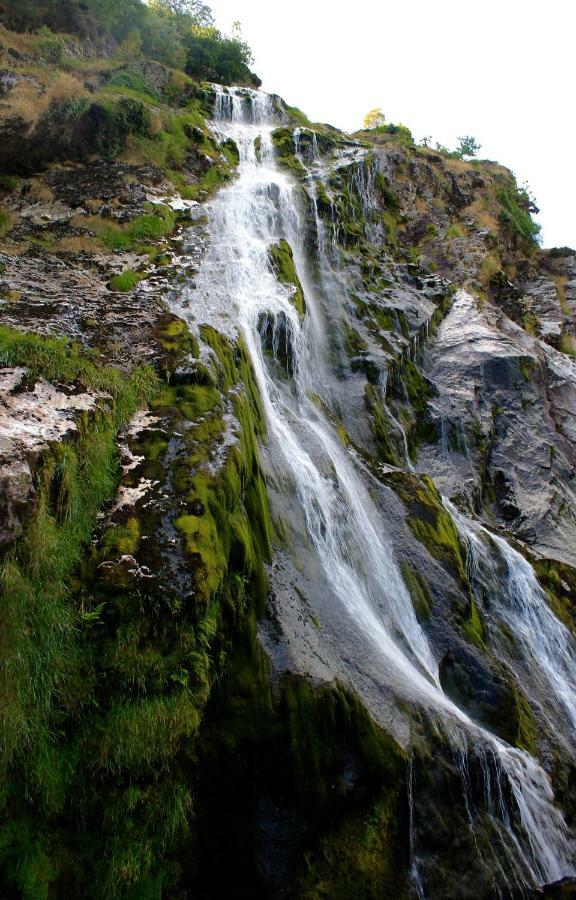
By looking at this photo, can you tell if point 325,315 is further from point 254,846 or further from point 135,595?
point 254,846

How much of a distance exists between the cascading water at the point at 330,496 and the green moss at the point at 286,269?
0.72 feet

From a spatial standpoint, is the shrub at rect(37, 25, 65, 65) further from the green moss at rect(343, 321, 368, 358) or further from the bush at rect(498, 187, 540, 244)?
the bush at rect(498, 187, 540, 244)

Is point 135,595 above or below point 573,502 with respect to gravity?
above

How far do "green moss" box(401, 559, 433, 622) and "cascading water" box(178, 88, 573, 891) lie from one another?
151 millimetres

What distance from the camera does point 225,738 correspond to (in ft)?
17.4

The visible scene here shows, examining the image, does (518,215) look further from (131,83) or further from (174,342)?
(174,342)

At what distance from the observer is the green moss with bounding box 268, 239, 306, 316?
46.8 feet

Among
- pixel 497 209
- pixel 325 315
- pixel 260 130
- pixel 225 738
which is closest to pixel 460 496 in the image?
pixel 325 315

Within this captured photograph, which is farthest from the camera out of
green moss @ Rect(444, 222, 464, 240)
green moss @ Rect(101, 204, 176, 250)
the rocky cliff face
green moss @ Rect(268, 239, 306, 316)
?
green moss @ Rect(444, 222, 464, 240)

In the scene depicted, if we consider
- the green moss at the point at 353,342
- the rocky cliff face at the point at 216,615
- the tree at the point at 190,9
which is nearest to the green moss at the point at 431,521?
the rocky cliff face at the point at 216,615

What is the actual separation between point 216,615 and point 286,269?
11.4 m

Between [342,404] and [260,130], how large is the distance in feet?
53.2

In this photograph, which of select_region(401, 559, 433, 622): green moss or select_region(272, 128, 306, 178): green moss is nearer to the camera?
select_region(401, 559, 433, 622): green moss

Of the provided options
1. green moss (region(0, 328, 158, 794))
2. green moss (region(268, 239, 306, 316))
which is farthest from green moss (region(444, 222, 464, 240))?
green moss (region(0, 328, 158, 794))
